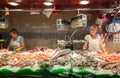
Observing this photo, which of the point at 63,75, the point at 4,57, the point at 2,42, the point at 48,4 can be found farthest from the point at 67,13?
the point at 63,75

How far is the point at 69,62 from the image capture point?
2037 millimetres

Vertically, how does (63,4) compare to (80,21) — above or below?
above

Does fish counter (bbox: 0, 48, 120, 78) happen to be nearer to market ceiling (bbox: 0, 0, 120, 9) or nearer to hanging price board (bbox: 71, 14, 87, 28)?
hanging price board (bbox: 71, 14, 87, 28)

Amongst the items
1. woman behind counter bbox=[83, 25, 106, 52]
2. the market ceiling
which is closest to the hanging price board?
woman behind counter bbox=[83, 25, 106, 52]

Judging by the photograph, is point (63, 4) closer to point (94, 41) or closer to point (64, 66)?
point (94, 41)

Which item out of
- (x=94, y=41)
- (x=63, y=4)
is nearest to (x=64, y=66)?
(x=94, y=41)

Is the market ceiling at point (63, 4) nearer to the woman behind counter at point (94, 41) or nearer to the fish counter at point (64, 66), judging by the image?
the woman behind counter at point (94, 41)

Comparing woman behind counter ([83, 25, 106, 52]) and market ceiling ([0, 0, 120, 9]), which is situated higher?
market ceiling ([0, 0, 120, 9])

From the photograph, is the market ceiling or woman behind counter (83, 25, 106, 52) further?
the market ceiling

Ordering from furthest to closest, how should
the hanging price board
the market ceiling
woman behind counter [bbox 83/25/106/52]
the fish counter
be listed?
1. the market ceiling
2. woman behind counter [bbox 83/25/106/52]
3. the hanging price board
4. the fish counter

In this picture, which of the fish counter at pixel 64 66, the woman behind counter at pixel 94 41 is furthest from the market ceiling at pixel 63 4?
the fish counter at pixel 64 66

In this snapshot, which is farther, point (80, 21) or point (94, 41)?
point (94, 41)

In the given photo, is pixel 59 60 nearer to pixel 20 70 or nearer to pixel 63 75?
pixel 63 75

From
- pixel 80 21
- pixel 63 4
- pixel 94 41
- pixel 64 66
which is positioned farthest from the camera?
pixel 63 4
